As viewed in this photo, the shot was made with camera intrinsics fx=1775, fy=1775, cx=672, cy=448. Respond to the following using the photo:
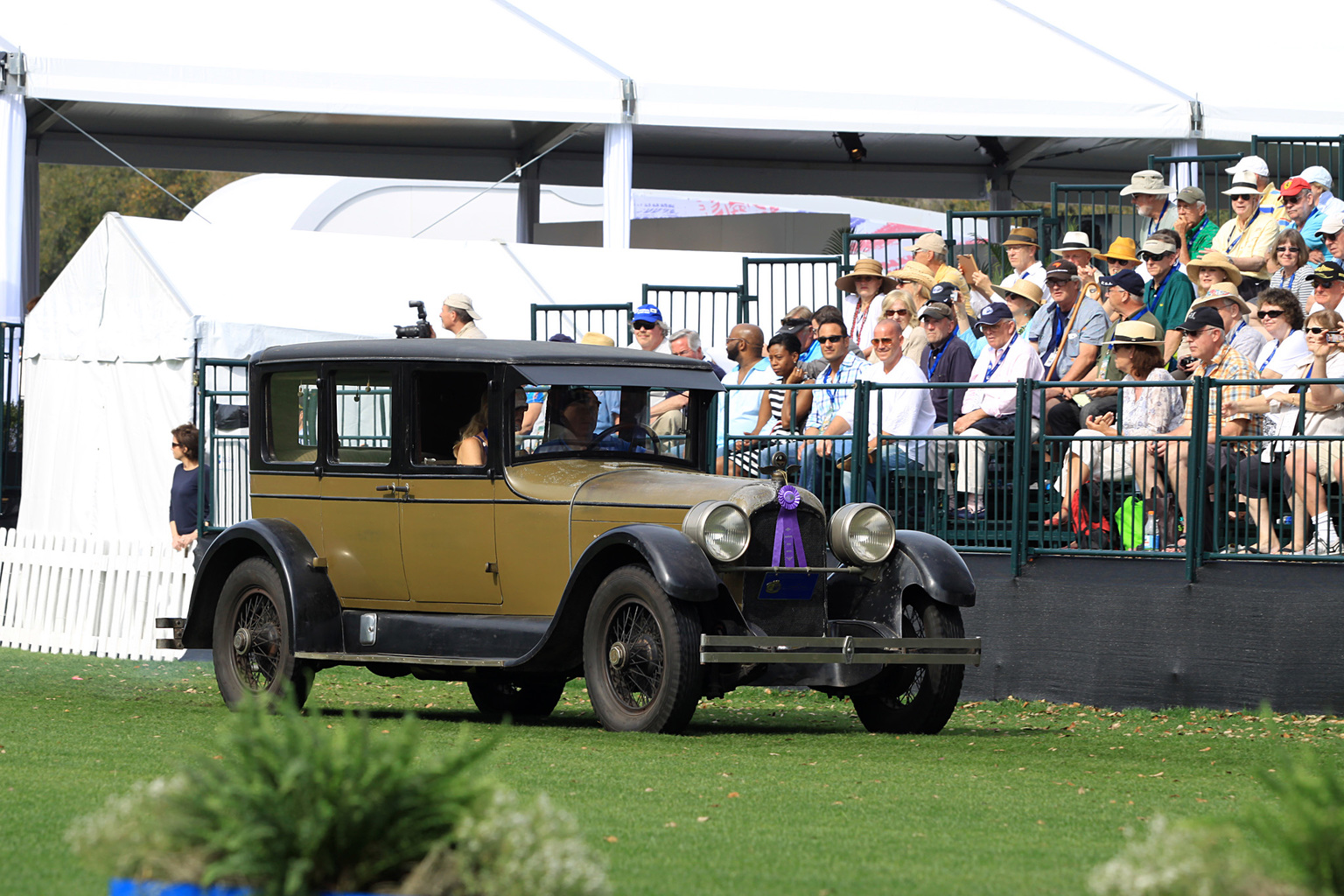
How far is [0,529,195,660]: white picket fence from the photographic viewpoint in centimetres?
1480

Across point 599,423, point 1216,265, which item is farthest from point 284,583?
point 1216,265

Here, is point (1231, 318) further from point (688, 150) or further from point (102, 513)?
point (688, 150)

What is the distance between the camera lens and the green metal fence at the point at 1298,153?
16.6m

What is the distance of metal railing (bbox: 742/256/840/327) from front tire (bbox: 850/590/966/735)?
333 inches

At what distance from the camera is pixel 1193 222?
53.1 ft

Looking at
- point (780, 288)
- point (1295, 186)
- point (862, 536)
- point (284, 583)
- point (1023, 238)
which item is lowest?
point (284, 583)

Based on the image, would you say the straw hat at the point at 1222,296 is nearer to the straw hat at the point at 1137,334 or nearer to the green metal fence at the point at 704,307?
the straw hat at the point at 1137,334

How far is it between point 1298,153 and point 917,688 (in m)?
14.2

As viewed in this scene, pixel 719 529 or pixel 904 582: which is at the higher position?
pixel 719 529

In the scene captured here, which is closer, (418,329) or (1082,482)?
(418,329)

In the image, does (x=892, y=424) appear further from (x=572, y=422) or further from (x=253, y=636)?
(x=253, y=636)

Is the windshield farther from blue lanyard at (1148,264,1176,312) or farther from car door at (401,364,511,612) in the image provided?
blue lanyard at (1148,264,1176,312)

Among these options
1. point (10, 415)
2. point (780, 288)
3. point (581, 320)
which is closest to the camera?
point (581, 320)

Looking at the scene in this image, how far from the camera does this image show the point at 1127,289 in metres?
13.9
